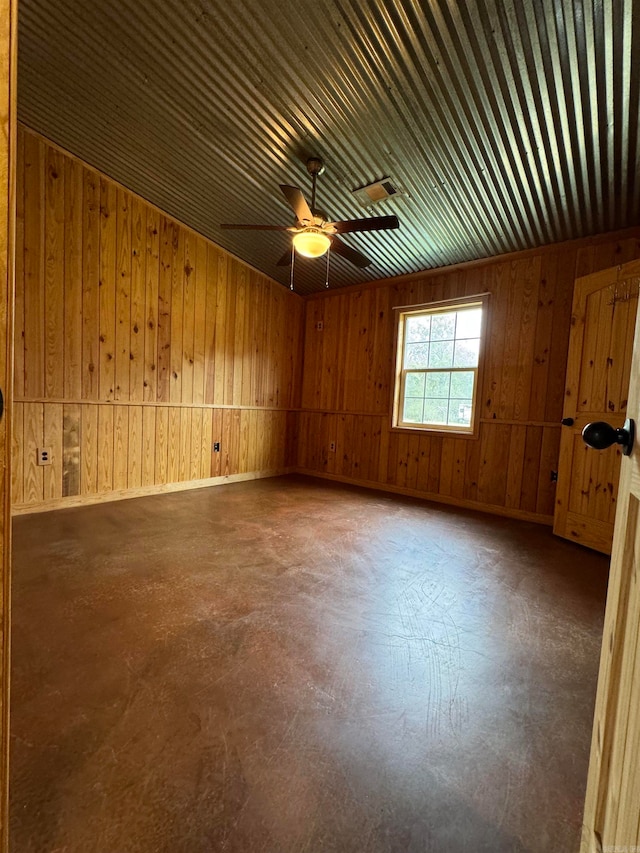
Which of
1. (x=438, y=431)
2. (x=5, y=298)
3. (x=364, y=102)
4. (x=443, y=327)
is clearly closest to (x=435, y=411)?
(x=438, y=431)

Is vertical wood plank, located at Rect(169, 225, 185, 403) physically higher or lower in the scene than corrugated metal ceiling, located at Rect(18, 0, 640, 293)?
lower

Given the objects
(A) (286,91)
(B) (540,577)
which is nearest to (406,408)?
(B) (540,577)

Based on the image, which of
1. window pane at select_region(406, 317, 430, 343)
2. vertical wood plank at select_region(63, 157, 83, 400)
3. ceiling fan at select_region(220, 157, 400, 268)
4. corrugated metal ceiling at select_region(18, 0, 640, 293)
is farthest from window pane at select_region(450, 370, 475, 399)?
vertical wood plank at select_region(63, 157, 83, 400)

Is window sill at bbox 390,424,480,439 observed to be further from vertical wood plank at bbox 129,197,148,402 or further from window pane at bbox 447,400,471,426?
vertical wood plank at bbox 129,197,148,402

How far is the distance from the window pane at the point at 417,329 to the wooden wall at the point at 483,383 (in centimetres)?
20

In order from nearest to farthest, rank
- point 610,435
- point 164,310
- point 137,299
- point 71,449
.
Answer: point 610,435
point 71,449
point 137,299
point 164,310

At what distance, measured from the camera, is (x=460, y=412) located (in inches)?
160

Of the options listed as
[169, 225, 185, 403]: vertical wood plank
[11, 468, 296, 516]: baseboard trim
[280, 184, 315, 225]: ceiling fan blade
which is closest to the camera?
[280, 184, 315, 225]: ceiling fan blade

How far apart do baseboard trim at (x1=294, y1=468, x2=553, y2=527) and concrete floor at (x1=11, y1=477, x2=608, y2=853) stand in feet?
3.67

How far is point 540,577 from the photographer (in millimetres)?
2285

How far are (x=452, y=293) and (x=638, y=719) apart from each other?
4069 mm

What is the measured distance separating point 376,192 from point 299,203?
0.96 metres

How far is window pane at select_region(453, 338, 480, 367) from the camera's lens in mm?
3932

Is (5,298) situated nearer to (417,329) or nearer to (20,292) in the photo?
(20,292)
